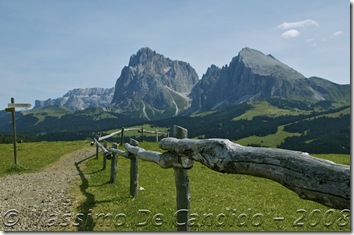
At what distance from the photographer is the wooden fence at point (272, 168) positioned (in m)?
4.47

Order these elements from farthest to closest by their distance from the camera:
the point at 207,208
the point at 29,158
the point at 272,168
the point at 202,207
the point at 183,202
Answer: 1. the point at 29,158
2. the point at 202,207
3. the point at 207,208
4. the point at 183,202
5. the point at 272,168

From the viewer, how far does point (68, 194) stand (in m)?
18.9

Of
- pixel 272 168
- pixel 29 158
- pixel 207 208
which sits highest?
pixel 272 168

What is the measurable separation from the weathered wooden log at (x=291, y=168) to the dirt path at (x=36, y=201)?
8.80 m

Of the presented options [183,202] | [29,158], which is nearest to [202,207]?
[183,202]

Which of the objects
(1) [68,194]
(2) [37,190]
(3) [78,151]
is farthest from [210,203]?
(3) [78,151]

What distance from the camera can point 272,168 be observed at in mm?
5520

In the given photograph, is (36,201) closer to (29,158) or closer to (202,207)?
(202,207)

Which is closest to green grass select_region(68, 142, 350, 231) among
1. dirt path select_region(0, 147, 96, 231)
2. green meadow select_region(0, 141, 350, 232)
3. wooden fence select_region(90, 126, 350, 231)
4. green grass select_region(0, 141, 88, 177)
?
green meadow select_region(0, 141, 350, 232)

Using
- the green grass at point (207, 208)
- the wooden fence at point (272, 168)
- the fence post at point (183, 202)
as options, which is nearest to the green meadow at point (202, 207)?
the green grass at point (207, 208)

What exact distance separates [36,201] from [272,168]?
50.1ft

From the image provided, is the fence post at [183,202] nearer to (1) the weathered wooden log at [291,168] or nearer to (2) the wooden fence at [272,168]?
(2) the wooden fence at [272,168]

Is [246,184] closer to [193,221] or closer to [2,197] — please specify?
[193,221]

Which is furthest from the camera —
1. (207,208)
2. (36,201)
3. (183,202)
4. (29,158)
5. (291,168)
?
(29,158)
